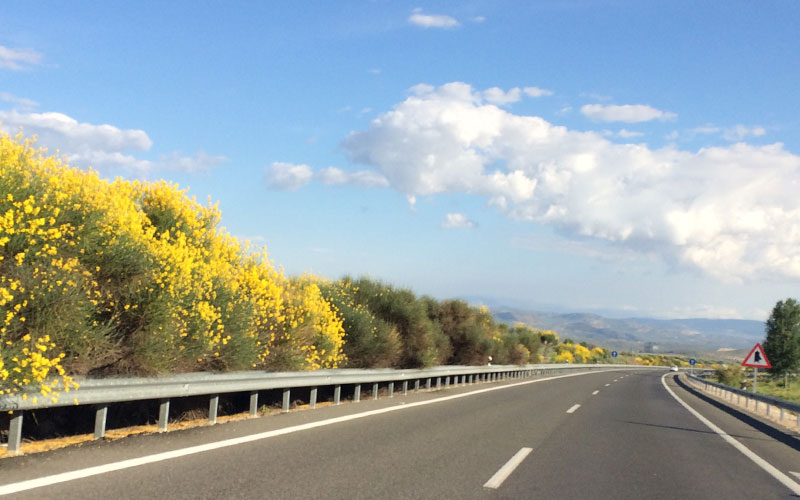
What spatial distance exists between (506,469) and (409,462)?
1.12 meters

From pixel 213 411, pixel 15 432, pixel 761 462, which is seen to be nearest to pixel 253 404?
pixel 213 411

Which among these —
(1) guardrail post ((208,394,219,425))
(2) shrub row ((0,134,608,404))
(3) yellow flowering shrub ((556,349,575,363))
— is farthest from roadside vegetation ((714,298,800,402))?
(1) guardrail post ((208,394,219,425))

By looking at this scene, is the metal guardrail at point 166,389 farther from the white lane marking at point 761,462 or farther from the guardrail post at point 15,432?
the white lane marking at point 761,462

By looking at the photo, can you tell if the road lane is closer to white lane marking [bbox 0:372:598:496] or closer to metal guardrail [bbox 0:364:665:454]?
white lane marking [bbox 0:372:598:496]

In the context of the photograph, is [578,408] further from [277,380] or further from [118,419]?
[118,419]

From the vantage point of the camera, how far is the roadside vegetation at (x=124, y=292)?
710 cm

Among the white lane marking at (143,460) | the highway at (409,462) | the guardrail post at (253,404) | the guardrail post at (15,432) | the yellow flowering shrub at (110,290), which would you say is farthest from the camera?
the guardrail post at (253,404)

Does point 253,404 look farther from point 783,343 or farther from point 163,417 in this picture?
point 783,343

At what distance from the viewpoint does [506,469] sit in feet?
23.7

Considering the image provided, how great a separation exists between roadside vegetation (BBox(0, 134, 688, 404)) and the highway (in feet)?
4.05

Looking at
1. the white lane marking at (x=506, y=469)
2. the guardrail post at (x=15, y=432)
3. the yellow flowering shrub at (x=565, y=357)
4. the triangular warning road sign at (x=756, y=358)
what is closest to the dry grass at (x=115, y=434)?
the guardrail post at (x=15, y=432)

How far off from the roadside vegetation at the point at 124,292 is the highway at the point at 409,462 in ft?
4.05

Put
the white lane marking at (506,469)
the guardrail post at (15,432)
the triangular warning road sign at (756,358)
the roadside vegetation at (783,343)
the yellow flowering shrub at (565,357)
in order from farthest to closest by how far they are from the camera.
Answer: the yellow flowering shrub at (565,357) → the roadside vegetation at (783,343) → the triangular warning road sign at (756,358) → the white lane marking at (506,469) → the guardrail post at (15,432)

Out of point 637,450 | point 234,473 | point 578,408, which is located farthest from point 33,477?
point 578,408
